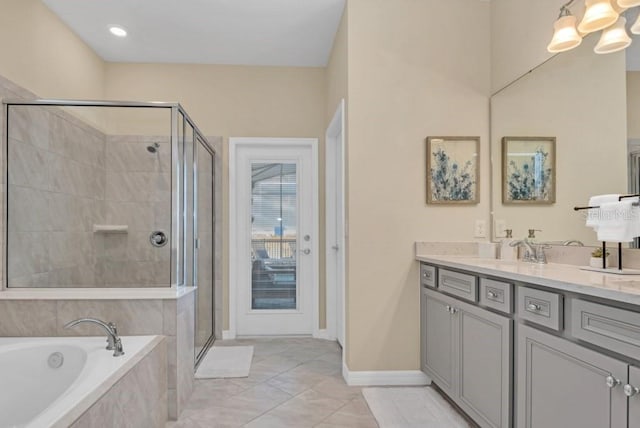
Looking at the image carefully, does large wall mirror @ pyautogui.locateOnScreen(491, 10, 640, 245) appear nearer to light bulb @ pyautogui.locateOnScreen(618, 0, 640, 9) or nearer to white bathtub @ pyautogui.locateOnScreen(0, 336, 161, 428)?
light bulb @ pyautogui.locateOnScreen(618, 0, 640, 9)

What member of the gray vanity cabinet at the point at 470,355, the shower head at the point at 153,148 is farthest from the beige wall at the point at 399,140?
the shower head at the point at 153,148

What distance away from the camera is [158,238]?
3.44 m

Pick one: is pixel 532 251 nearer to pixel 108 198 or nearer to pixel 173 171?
pixel 173 171

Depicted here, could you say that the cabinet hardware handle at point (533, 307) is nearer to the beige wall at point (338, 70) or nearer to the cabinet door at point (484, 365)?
the cabinet door at point (484, 365)

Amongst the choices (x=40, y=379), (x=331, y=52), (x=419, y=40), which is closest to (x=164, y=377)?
(x=40, y=379)

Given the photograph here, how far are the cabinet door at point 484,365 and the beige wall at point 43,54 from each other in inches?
127

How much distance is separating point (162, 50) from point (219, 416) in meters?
3.25

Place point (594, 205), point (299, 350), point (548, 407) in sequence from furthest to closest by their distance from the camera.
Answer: point (299, 350), point (594, 205), point (548, 407)

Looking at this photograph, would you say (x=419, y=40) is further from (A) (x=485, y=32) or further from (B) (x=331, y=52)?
(B) (x=331, y=52)

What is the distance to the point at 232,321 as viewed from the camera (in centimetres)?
408

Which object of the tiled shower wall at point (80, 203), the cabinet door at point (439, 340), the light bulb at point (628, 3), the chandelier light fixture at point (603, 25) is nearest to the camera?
the light bulb at point (628, 3)

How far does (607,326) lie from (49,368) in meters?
2.46

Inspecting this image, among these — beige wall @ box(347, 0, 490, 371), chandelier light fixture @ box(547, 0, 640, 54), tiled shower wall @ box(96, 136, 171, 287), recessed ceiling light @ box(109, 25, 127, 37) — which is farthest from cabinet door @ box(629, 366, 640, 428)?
recessed ceiling light @ box(109, 25, 127, 37)

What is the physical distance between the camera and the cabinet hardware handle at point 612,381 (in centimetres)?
123
